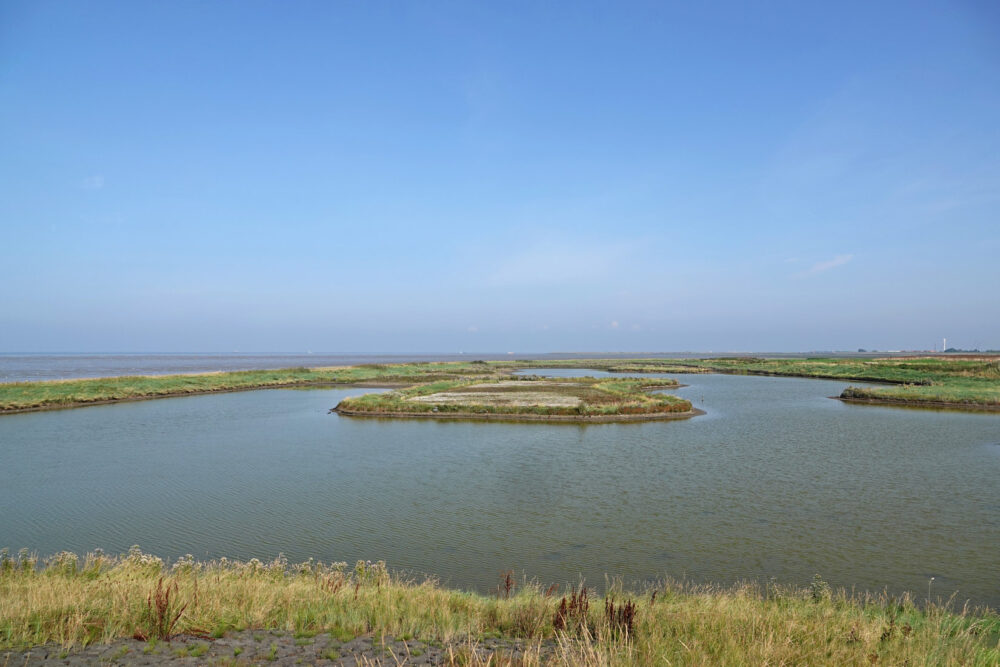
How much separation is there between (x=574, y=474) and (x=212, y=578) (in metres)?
14.1

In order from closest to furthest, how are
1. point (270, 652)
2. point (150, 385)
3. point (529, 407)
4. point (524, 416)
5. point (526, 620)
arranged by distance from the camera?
point (270, 652)
point (526, 620)
point (524, 416)
point (529, 407)
point (150, 385)

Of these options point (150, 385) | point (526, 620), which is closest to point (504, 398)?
point (526, 620)

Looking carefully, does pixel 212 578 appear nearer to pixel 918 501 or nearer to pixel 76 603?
pixel 76 603

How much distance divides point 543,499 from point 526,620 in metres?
9.95

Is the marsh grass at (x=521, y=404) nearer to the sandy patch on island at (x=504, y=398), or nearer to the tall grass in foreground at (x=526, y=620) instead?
the sandy patch on island at (x=504, y=398)

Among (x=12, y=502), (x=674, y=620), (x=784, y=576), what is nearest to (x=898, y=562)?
(x=784, y=576)

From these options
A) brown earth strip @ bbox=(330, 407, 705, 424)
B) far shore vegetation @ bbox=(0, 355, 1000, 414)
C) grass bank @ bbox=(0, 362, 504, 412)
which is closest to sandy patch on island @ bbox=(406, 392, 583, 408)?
brown earth strip @ bbox=(330, 407, 705, 424)

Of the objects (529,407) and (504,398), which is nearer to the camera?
(529,407)

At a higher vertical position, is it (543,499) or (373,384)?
(543,499)

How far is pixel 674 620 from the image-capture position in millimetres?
7086

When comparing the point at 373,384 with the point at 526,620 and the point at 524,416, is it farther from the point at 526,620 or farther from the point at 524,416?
the point at 526,620

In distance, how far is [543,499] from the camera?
1695cm

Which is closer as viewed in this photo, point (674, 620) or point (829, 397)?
point (674, 620)

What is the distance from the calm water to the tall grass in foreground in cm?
301
